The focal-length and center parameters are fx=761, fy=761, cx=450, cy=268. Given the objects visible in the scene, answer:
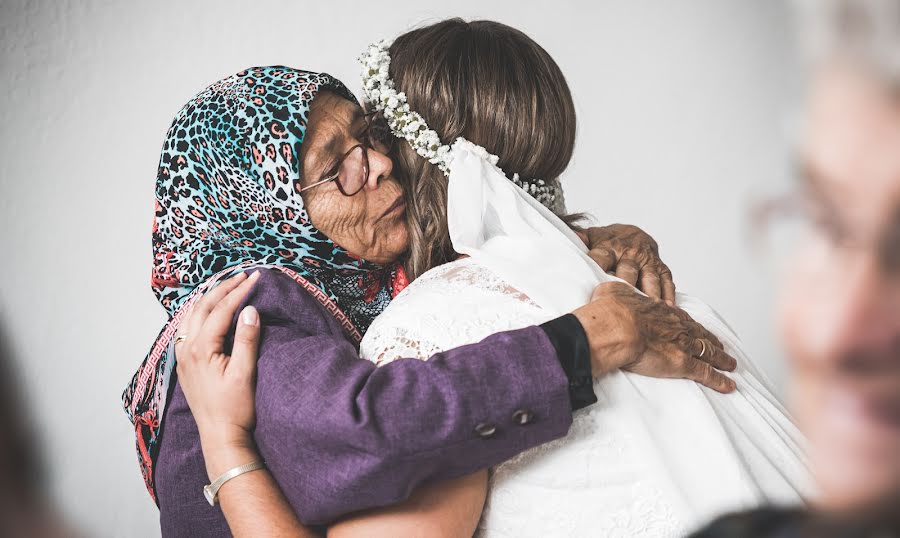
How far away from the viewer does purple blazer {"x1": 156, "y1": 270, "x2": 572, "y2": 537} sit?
1.04m

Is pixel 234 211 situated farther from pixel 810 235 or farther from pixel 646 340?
pixel 810 235

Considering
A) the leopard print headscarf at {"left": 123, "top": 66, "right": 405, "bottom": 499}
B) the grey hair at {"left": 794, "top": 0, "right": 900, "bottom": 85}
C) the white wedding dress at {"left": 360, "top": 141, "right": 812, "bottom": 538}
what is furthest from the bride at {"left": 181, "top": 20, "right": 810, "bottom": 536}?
the grey hair at {"left": 794, "top": 0, "right": 900, "bottom": 85}

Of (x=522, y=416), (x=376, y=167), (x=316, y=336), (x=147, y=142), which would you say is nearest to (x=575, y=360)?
(x=522, y=416)

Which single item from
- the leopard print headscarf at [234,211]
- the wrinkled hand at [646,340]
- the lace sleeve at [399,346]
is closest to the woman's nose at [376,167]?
the leopard print headscarf at [234,211]

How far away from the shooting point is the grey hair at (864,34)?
0.95 feet

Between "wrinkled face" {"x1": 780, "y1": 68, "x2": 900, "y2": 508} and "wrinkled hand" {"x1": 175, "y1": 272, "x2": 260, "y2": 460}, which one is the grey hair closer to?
"wrinkled face" {"x1": 780, "y1": 68, "x2": 900, "y2": 508}

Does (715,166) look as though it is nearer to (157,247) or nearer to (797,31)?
(157,247)

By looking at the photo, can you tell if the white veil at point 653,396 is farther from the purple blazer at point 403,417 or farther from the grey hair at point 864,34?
the grey hair at point 864,34

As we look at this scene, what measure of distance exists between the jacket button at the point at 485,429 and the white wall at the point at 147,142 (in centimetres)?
102

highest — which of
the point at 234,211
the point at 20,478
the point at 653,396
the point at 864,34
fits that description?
the point at 864,34

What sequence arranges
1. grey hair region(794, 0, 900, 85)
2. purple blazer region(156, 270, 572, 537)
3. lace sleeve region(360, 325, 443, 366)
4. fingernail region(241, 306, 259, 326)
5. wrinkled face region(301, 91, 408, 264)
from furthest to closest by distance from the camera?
wrinkled face region(301, 91, 408, 264) < fingernail region(241, 306, 259, 326) < lace sleeve region(360, 325, 443, 366) < purple blazer region(156, 270, 572, 537) < grey hair region(794, 0, 900, 85)

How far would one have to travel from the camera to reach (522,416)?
106 centimetres

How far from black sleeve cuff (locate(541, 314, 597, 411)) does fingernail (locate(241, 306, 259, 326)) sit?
1.65ft

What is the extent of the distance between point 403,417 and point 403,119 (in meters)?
0.68
